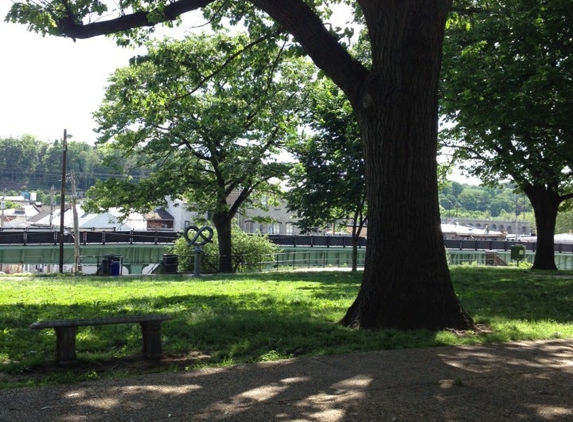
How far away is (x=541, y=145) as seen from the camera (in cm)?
1920

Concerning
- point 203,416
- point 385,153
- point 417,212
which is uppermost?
point 385,153

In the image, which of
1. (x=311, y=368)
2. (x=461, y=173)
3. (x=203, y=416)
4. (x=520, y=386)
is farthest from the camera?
(x=461, y=173)

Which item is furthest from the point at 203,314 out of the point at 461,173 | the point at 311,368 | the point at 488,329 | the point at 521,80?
the point at 461,173

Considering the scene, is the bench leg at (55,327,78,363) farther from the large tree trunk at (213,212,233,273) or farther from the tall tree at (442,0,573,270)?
the large tree trunk at (213,212,233,273)

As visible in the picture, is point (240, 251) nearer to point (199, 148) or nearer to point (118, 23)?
point (199, 148)

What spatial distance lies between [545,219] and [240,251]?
18.0 metres

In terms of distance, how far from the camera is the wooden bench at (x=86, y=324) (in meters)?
5.89

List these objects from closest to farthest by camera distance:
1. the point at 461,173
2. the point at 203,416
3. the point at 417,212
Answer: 1. the point at 203,416
2. the point at 417,212
3. the point at 461,173

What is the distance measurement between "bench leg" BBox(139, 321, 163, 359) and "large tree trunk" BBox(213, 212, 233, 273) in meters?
26.1

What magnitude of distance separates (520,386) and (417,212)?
3133 mm

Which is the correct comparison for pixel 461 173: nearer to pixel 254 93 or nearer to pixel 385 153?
pixel 254 93

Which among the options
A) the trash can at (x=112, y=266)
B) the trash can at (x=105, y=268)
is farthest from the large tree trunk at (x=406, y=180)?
the trash can at (x=112, y=266)

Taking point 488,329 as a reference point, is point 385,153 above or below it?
above

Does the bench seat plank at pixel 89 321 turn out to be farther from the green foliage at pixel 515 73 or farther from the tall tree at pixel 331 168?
the tall tree at pixel 331 168
